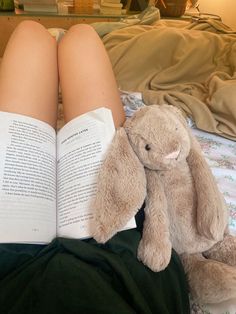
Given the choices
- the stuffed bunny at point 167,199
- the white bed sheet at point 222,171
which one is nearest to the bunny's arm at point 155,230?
the stuffed bunny at point 167,199

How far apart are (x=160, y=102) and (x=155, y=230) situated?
522 mm

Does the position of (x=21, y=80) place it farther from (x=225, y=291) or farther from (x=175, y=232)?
(x=225, y=291)

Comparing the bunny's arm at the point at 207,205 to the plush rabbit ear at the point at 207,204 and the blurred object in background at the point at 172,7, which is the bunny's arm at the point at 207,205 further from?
the blurred object in background at the point at 172,7

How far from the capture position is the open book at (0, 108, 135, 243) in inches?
19.4

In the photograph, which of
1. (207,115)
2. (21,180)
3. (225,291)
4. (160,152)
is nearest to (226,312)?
(225,291)

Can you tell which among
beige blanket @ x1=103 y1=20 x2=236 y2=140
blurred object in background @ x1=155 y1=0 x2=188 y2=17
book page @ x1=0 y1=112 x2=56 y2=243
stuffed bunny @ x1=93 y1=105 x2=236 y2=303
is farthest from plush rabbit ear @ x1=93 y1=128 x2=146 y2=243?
blurred object in background @ x1=155 y1=0 x2=188 y2=17

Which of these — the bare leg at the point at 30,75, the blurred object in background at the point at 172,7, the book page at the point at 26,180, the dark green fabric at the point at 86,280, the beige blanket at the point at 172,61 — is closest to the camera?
the dark green fabric at the point at 86,280

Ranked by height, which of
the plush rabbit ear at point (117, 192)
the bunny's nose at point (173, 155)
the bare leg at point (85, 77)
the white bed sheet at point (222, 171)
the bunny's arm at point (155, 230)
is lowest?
the white bed sheet at point (222, 171)

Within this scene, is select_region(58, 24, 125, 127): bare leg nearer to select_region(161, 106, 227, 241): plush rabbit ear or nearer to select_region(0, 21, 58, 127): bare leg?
select_region(0, 21, 58, 127): bare leg

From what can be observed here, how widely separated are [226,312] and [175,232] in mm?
143

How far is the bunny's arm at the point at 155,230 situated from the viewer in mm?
450

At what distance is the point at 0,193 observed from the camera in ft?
1.65

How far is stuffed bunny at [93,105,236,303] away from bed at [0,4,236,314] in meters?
0.03

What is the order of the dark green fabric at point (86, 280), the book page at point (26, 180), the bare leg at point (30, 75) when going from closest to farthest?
the dark green fabric at point (86, 280) < the book page at point (26, 180) < the bare leg at point (30, 75)
